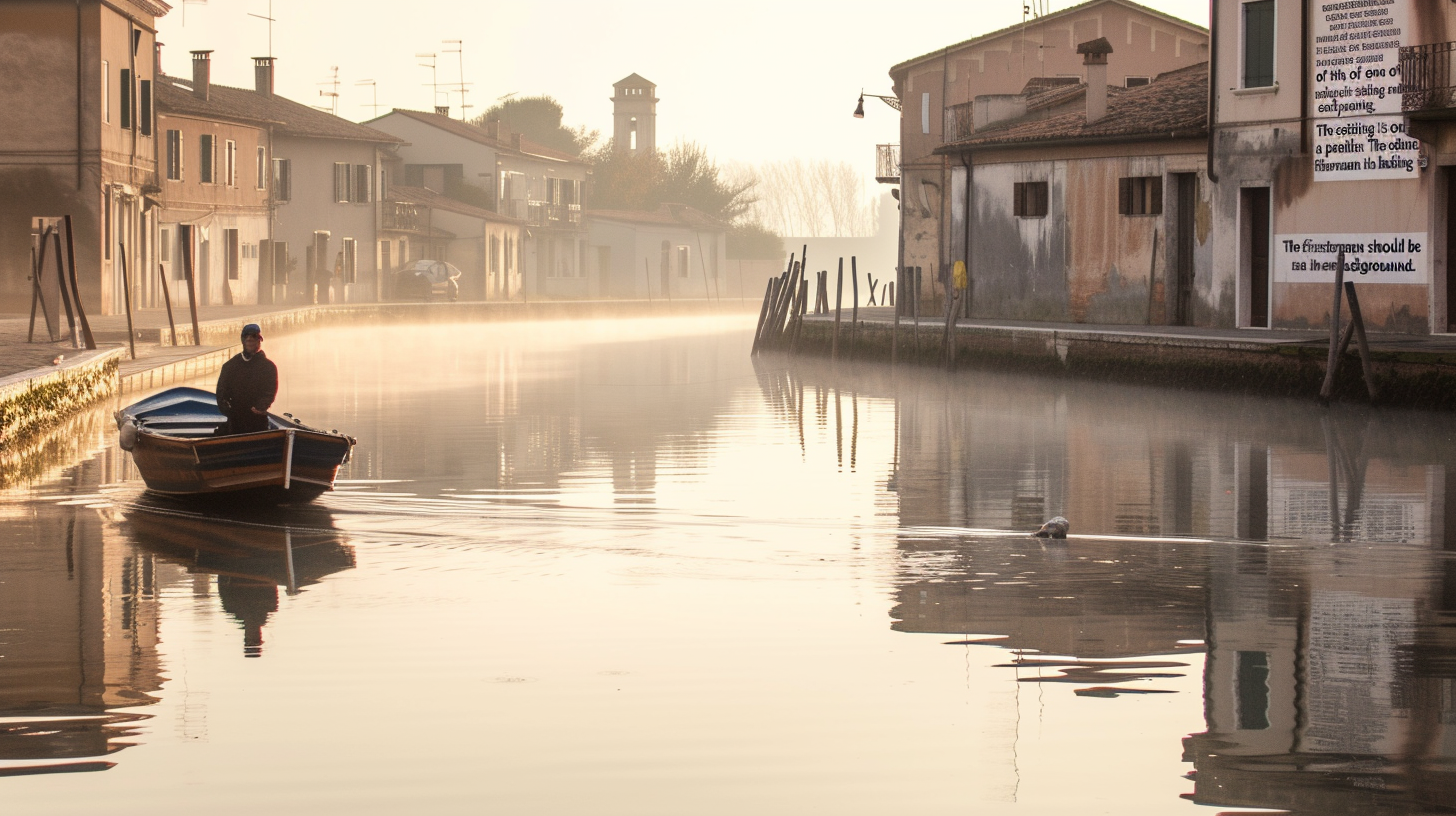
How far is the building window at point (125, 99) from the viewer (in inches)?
1380

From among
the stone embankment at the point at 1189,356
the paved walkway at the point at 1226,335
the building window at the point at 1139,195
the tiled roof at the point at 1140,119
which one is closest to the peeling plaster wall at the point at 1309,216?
the paved walkway at the point at 1226,335

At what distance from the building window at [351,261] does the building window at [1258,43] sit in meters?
32.6

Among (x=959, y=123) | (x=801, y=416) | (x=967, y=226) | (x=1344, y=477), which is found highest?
(x=959, y=123)

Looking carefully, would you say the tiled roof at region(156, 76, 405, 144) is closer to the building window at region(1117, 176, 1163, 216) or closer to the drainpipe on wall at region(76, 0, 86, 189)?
the drainpipe on wall at region(76, 0, 86, 189)

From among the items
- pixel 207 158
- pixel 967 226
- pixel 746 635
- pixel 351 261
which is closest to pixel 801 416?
pixel 967 226

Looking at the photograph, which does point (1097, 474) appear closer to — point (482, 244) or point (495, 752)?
point (495, 752)

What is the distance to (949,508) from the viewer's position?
1362cm

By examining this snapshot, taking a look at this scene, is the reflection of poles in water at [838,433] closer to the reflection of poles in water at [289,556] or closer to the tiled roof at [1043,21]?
the reflection of poles in water at [289,556]

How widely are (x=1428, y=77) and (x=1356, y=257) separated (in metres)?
2.73

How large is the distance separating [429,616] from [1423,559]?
19.4 ft

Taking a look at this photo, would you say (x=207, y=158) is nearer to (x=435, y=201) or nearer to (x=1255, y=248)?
(x=435, y=201)

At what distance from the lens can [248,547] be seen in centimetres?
1180

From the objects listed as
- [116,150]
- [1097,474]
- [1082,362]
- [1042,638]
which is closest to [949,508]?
[1097,474]

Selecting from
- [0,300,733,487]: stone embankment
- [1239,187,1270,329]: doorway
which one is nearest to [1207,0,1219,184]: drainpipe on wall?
[1239,187,1270,329]: doorway
